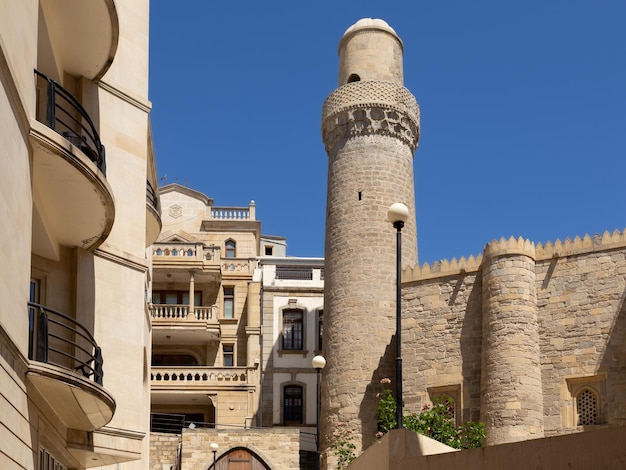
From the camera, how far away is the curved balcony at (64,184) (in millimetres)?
10797

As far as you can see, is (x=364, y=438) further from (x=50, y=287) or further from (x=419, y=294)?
(x=50, y=287)

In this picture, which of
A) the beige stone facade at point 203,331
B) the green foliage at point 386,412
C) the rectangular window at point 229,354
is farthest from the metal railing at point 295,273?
the green foliage at point 386,412

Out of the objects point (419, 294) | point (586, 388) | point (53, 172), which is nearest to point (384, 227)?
point (419, 294)

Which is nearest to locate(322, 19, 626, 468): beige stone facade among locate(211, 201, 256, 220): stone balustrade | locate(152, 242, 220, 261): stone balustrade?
locate(152, 242, 220, 261): stone balustrade

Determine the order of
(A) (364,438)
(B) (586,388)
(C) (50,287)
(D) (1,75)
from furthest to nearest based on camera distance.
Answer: (A) (364,438)
(B) (586,388)
(C) (50,287)
(D) (1,75)

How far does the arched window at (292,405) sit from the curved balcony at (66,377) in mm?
28263

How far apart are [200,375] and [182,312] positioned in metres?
2.88

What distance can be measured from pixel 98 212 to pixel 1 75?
362 cm

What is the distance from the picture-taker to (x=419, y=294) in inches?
1286

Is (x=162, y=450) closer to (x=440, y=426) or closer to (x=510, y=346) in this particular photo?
(x=440, y=426)

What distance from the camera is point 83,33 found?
1323 cm

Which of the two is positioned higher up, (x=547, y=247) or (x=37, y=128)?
(x=547, y=247)

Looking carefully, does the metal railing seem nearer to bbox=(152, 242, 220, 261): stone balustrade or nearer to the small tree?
bbox=(152, 242, 220, 261): stone balustrade

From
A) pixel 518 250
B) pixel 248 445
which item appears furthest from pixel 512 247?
pixel 248 445
